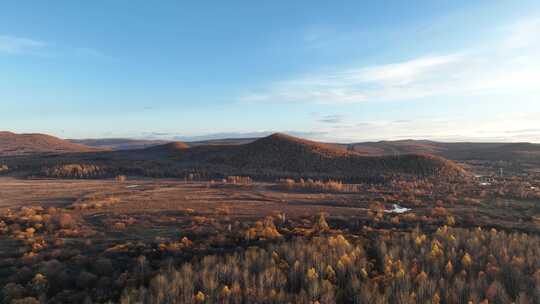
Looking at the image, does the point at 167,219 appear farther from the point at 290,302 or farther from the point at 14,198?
the point at 14,198

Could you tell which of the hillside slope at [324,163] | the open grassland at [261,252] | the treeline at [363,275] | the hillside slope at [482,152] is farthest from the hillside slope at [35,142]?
the treeline at [363,275]

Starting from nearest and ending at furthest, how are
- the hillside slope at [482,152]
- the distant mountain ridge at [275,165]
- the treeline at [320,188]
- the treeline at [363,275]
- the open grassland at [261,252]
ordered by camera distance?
the treeline at [363,275] → the open grassland at [261,252] → the treeline at [320,188] → the distant mountain ridge at [275,165] → the hillside slope at [482,152]

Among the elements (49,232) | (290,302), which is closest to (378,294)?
(290,302)

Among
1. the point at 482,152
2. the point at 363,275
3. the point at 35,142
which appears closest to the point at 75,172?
the point at 363,275

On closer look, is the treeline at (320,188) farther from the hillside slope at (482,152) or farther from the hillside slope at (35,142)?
the hillside slope at (35,142)

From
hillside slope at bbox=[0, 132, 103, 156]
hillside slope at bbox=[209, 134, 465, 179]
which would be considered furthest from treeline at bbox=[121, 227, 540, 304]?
hillside slope at bbox=[0, 132, 103, 156]

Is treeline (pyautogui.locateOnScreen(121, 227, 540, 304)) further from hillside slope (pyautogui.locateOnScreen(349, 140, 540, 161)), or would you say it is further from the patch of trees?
hillside slope (pyautogui.locateOnScreen(349, 140, 540, 161))

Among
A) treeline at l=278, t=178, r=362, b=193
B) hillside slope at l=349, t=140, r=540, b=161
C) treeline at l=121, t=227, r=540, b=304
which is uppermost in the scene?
hillside slope at l=349, t=140, r=540, b=161

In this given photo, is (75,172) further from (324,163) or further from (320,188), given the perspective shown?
(324,163)

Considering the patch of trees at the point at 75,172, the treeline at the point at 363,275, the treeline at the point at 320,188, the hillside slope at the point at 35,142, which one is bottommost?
the treeline at the point at 320,188
